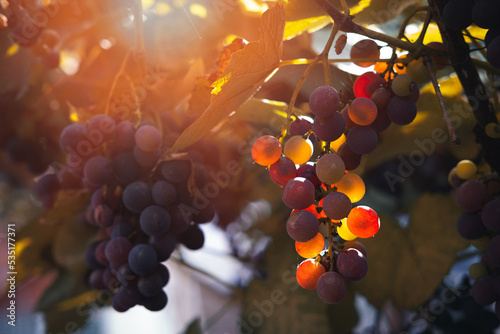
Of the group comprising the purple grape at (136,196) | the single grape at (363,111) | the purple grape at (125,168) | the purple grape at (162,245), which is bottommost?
the purple grape at (162,245)

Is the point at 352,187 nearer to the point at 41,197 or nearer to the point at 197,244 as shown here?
the point at 197,244

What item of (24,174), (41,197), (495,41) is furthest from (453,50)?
(24,174)

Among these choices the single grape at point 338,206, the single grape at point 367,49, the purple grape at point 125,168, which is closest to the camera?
the single grape at point 338,206

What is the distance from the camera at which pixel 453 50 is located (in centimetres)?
40

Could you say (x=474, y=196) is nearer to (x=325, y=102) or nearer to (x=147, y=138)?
(x=325, y=102)

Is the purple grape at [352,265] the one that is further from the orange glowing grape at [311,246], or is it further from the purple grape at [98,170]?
the purple grape at [98,170]

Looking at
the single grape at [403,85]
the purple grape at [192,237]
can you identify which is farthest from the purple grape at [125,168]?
the single grape at [403,85]

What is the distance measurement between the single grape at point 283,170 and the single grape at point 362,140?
0.06 metres

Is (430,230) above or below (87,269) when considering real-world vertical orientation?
above

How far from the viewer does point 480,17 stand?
1.16 feet

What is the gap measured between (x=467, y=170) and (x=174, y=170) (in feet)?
1.16

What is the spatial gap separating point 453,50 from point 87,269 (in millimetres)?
699

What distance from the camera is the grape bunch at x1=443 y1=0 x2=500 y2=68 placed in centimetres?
35

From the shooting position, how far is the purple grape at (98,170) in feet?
1.73
